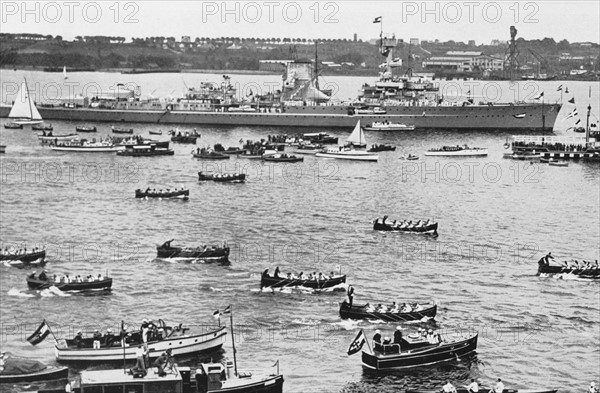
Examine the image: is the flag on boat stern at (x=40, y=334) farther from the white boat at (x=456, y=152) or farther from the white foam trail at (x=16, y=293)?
the white boat at (x=456, y=152)

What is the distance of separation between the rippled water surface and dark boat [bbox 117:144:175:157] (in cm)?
293

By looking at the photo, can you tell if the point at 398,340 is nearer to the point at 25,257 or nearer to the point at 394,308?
the point at 394,308

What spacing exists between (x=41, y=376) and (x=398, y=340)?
16.1 meters

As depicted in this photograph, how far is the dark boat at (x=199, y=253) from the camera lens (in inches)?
2712

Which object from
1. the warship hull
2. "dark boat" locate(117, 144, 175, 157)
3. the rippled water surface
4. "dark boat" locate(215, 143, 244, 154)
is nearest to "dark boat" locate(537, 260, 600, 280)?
the rippled water surface

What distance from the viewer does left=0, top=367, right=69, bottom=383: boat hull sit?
44.5 meters

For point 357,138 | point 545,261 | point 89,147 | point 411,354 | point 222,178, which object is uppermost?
point 357,138

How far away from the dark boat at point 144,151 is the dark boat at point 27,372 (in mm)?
80580

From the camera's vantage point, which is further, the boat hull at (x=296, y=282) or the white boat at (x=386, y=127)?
the white boat at (x=386, y=127)

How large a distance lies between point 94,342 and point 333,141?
Result: 95.2 metres

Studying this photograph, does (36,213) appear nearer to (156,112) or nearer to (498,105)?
(156,112)

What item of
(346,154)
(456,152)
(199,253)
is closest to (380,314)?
(199,253)

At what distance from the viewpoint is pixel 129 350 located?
1938 inches

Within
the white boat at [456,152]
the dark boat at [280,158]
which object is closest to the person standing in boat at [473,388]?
the dark boat at [280,158]
